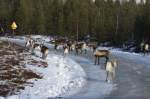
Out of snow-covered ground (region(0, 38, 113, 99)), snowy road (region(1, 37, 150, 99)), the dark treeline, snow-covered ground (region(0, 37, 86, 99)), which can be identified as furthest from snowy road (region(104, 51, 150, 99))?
the dark treeline

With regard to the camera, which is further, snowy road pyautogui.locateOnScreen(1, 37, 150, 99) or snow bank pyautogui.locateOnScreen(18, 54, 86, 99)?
snow bank pyautogui.locateOnScreen(18, 54, 86, 99)

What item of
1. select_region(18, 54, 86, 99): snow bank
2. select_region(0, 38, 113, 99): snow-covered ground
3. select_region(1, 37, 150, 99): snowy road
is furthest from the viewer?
select_region(18, 54, 86, 99): snow bank

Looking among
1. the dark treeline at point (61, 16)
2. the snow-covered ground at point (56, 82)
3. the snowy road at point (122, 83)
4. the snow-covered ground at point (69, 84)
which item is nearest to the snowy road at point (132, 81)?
the snowy road at point (122, 83)

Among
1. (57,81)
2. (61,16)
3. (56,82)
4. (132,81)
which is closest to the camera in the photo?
(56,82)

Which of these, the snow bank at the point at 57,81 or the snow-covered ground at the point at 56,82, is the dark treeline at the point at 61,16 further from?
the snow-covered ground at the point at 56,82

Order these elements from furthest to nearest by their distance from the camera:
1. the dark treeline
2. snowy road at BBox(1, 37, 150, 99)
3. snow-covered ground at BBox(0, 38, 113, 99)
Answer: the dark treeline < snowy road at BBox(1, 37, 150, 99) < snow-covered ground at BBox(0, 38, 113, 99)

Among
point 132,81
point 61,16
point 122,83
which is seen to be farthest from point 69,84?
point 61,16

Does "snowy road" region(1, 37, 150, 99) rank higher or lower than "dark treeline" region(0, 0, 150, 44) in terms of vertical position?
Result: lower

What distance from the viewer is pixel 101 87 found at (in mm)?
23609

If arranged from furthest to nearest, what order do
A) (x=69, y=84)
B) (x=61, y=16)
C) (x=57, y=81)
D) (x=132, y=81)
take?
(x=61, y=16)
(x=132, y=81)
(x=57, y=81)
(x=69, y=84)

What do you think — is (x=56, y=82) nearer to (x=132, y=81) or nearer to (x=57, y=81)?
(x=57, y=81)

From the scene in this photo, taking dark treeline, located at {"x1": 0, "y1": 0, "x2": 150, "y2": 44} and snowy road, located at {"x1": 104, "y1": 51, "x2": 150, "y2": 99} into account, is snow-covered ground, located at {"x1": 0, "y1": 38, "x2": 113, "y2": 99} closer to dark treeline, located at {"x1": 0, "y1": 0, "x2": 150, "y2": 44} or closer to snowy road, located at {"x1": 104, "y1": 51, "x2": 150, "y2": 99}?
snowy road, located at {"x1": 104, "y1": 51, "x2": 150, "y2": 99}

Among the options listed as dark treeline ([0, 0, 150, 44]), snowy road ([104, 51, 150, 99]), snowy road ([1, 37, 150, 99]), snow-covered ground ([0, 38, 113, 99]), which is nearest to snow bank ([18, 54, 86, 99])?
snow-covered ground ([0, 38, 113, 99])

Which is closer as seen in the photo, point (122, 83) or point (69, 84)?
point (69, 84)
